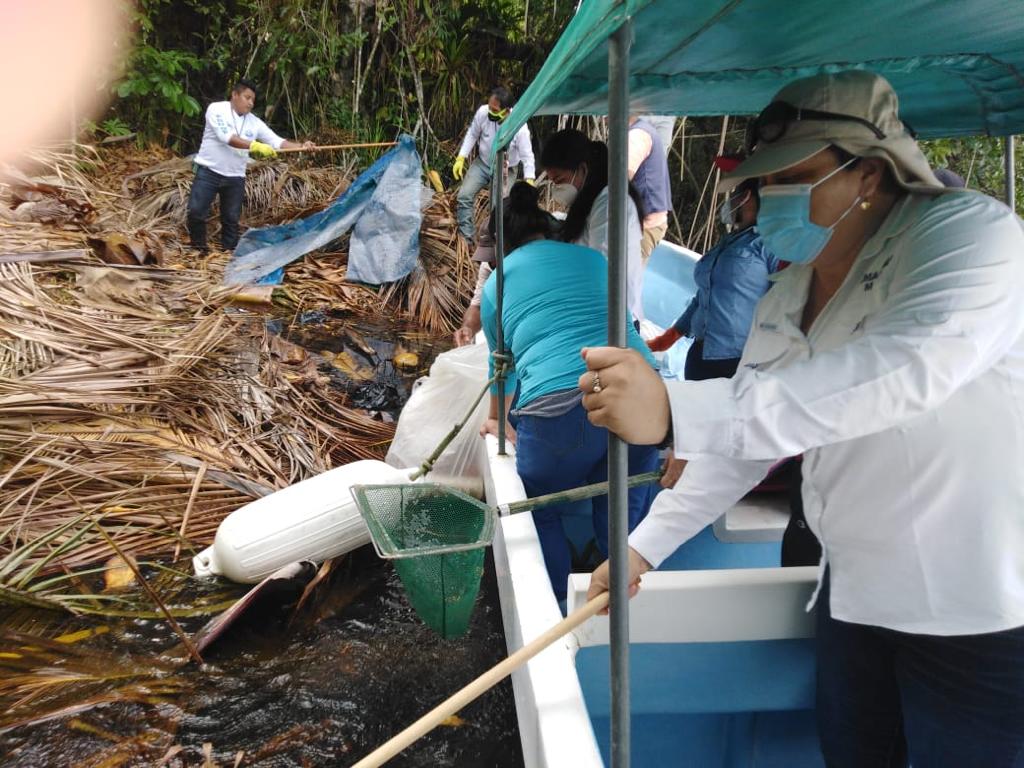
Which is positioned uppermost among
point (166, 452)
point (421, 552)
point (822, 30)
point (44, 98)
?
point (44, 98)

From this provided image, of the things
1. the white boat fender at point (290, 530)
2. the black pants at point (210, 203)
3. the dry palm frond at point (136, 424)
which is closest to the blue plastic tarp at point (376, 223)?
the black pants at point (210, 203)

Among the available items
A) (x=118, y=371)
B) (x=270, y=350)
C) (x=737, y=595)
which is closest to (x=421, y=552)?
(x=737, y=595)

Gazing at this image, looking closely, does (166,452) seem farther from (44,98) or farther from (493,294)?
(44,98)

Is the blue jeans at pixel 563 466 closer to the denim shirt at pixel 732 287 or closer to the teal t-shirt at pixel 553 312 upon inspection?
the teal t-shirt at pixel 553 312

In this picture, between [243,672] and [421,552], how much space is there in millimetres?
1176

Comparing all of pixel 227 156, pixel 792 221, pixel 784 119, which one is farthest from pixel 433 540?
pixel 227 156

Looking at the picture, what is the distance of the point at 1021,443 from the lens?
1.15 meters

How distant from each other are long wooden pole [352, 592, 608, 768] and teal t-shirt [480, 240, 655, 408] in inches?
Answer: 42.0

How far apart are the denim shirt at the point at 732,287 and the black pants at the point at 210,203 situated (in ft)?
19.1

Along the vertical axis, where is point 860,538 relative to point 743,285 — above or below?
below

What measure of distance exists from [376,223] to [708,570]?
591 cm

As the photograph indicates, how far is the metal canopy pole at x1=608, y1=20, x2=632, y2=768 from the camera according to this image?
1067 mm

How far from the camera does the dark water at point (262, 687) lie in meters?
2.25

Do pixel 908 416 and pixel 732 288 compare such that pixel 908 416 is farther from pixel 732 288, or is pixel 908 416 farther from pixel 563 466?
pixel 732 288
